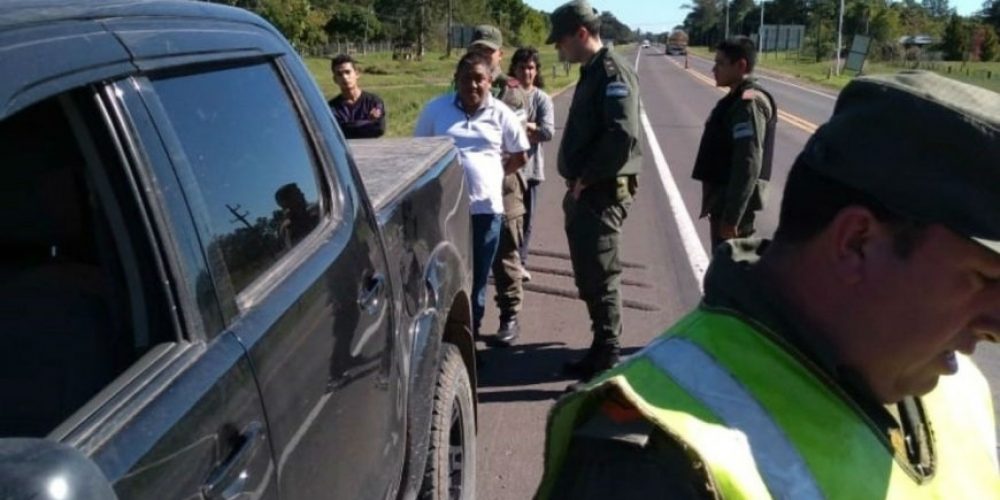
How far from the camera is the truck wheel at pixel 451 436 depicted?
347 cm

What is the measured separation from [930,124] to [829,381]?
33 centimetres

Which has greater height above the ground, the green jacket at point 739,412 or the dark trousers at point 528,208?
the green jacket at point 739,412

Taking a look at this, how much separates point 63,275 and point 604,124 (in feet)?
11.7

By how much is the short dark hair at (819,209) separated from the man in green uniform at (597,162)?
385 cm

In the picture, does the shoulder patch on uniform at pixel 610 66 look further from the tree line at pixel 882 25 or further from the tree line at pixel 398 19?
the tree line at pixel 398 19

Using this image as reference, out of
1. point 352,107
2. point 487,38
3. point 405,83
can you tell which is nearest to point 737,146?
point 487,38

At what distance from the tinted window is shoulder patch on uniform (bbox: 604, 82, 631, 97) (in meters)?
2.61

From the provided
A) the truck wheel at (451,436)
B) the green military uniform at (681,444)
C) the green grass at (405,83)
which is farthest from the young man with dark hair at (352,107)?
the green military uniform at (681,444)

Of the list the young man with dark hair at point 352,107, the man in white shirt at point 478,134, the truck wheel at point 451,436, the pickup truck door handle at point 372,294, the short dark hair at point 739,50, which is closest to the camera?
the pickup truck door handle at point 372,294

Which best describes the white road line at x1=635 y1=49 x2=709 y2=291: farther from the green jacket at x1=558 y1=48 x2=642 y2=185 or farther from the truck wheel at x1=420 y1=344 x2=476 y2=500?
the truck wheel at x1=420 y1=344 x2=476 y2=500

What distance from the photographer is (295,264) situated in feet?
8.16

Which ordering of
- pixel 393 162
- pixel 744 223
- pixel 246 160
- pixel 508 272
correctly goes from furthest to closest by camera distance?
1. pixel 508 272
2. pixel 744 223
3. pixel 393 162
4. pixel 246 160

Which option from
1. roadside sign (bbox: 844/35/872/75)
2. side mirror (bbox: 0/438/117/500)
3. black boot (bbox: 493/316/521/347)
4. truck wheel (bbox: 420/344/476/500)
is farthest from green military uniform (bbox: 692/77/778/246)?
roadside sign (bbox: 844/35/872/75)

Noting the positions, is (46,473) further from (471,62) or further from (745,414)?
(471,62)
